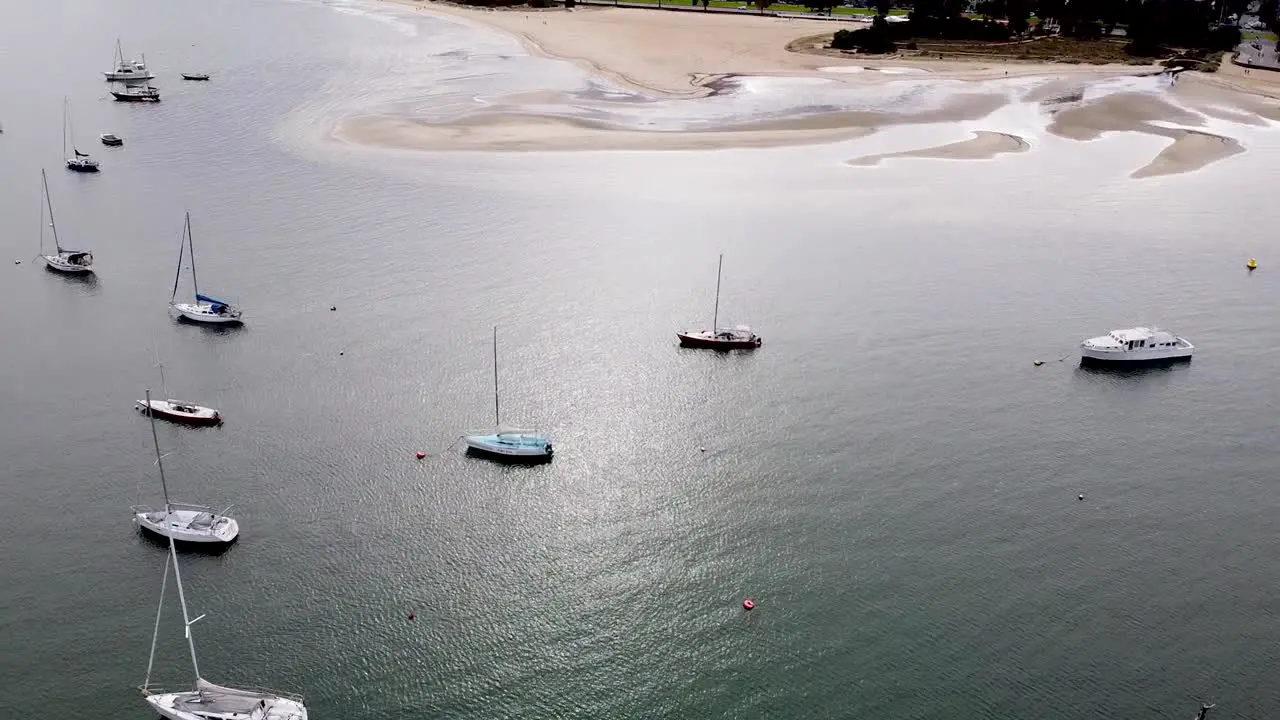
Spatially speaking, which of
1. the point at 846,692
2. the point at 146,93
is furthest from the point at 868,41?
the point at 846,692

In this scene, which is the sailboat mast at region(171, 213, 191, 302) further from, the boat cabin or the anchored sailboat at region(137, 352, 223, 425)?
the boat cabin

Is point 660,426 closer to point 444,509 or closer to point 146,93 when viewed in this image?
point 444,509

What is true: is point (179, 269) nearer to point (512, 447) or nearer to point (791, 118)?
point (512, 447)

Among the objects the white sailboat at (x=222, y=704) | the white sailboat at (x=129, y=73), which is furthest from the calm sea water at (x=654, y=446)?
the white sailboat at (x=129, y=73)

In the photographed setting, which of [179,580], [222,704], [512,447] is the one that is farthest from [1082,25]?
[222,704]

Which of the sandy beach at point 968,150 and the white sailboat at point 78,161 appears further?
the sandy beach at point 968,150

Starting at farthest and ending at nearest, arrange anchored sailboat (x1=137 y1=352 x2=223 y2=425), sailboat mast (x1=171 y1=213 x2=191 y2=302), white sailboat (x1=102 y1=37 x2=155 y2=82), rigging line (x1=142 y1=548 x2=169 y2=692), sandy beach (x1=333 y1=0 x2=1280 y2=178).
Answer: white sailboat (x1=102 y1=37 x2=155 y2=82) < sandy beach (x1=333 y1=0 x2=1280 y2=178) < sailboat mast (x1=171 y1=213 x2=191 y2=302) < anchored sailboat (x1=137 y1=352 x2=223 y2=425) < rigging line (x1=142 y1=548 x2=169 y2=692)

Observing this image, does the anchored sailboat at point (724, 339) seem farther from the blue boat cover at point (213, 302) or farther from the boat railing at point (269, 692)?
the boat railing at point (269, 692)

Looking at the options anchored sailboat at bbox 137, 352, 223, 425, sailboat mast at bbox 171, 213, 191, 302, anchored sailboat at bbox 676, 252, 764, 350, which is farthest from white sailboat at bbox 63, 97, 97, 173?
anchored sailboat at bbox 676, 252, 764, 350
